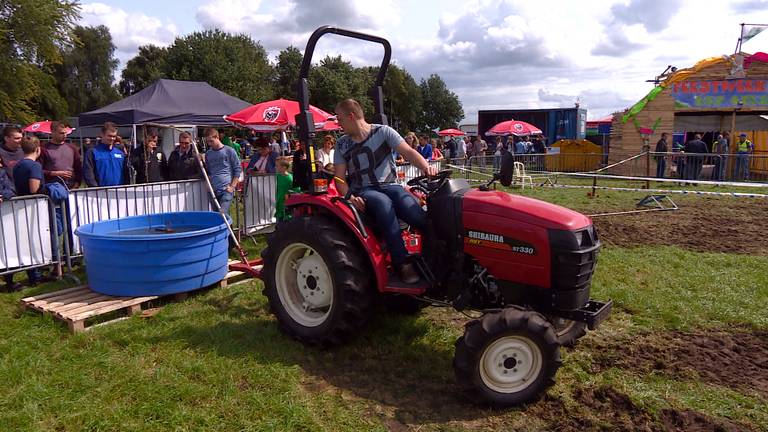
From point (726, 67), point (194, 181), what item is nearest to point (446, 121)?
point (726, 67)

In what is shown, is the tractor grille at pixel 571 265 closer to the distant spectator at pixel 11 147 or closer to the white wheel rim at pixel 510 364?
the white wheel rim at pixel 510 364

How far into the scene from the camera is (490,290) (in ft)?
11.3

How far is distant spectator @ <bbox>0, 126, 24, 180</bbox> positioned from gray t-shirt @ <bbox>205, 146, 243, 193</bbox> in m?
2.20

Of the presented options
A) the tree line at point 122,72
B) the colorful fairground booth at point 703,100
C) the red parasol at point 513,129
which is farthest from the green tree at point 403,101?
the colorful fairground booth at point 703,100

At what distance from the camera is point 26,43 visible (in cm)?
2238

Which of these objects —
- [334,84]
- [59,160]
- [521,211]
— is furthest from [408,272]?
[334,84]

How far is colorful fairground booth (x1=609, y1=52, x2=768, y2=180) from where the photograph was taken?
1775 cm

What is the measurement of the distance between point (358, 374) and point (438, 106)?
6750cm

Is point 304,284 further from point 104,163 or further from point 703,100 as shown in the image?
point 703,100

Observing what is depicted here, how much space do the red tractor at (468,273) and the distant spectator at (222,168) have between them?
3.20 metres

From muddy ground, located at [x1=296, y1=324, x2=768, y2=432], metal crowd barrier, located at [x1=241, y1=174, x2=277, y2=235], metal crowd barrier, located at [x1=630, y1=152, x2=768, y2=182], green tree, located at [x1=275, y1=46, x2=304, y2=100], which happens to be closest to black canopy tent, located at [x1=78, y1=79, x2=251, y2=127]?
metal crowd barrier, located at [x1=241, y1=174, x2=277, y2=235]

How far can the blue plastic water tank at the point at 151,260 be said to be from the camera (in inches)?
185

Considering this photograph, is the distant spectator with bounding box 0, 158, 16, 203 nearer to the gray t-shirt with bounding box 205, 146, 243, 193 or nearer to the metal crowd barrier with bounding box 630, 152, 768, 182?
the gray t-shirt with bounding box 205, 146, 243, 193

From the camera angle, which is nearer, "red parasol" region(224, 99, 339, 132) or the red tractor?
the red tractor
